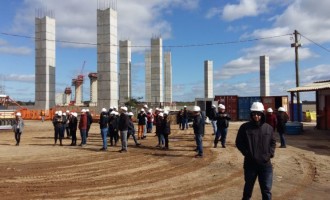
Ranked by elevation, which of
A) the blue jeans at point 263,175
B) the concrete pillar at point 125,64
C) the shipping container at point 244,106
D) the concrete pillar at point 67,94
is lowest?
the blue jeans at point 263,175

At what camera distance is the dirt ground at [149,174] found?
321 inches

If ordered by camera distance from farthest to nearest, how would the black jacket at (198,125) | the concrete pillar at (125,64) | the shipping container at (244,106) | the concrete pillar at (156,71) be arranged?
the concrete pillar at (125,64) → the concrete pillar at (156,71) → the shipping container at (244,106) → the black jacket at (198,125)

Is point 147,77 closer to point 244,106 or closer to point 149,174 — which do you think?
point 244,106

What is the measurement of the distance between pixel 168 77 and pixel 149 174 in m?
51.2

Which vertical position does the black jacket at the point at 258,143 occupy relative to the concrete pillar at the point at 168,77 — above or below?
below

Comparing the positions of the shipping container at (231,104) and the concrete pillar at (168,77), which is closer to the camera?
the shipping container at (231,104)

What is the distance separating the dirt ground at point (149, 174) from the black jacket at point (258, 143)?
2351 millimetres

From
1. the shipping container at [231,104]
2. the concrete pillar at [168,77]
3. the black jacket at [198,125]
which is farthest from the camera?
the concrete pillar at [168,77]

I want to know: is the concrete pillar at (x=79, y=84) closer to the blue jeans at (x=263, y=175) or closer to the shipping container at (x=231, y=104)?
the shipping container at (x=231, y=104)

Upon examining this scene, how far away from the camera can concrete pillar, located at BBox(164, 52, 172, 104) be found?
198ft

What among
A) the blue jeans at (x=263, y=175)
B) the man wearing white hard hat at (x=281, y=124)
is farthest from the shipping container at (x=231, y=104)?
the blue jeans at (x=263, y=175)

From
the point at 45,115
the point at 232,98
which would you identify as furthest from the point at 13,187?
the point at 45,115

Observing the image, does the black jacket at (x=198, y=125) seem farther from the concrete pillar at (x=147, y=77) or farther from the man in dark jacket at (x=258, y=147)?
the concrete pillar at (x=147, y=77)

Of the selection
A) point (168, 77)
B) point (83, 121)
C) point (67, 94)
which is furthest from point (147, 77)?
point (83, 121)
